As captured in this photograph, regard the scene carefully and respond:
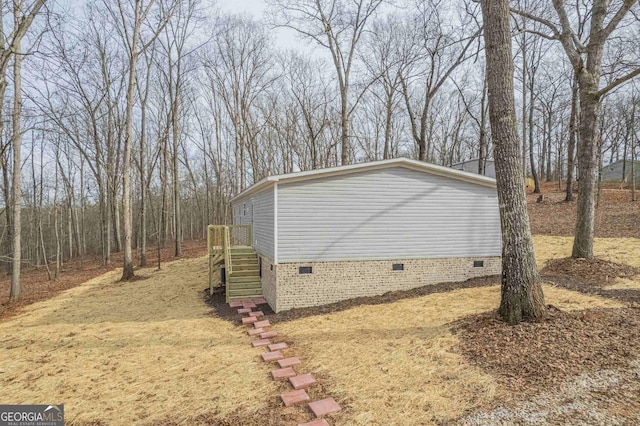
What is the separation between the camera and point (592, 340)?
4.54 meters

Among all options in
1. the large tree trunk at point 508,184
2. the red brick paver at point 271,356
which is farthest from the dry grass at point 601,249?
the red brick paver at point 271,356

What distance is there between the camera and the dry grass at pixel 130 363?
4.43 meters

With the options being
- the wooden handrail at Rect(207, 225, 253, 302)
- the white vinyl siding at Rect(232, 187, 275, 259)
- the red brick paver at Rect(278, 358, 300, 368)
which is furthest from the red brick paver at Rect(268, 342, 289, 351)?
the wooden handrail at Rect(207, 225, 253, 302)

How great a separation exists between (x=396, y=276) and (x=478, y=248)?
8.37ft

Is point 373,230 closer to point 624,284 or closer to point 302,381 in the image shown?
point 302,381

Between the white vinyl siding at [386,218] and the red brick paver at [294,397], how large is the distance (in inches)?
166

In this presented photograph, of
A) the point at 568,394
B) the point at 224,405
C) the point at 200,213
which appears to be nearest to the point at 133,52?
the point at 224,405

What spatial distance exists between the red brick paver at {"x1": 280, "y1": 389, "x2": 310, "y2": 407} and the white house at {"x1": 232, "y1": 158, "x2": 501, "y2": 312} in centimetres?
406

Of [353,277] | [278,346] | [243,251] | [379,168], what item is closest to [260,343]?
[278,346]

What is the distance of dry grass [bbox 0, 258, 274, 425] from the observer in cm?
443

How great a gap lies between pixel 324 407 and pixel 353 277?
16.2ft

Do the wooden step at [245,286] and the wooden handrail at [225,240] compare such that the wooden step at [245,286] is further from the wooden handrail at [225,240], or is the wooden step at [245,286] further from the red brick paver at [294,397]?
the red brick paver at [294,397]

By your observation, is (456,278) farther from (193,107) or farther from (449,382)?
(193,107)

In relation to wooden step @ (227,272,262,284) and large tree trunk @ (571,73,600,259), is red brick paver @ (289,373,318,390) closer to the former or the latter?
wooden step @ (227,272,262,284)
